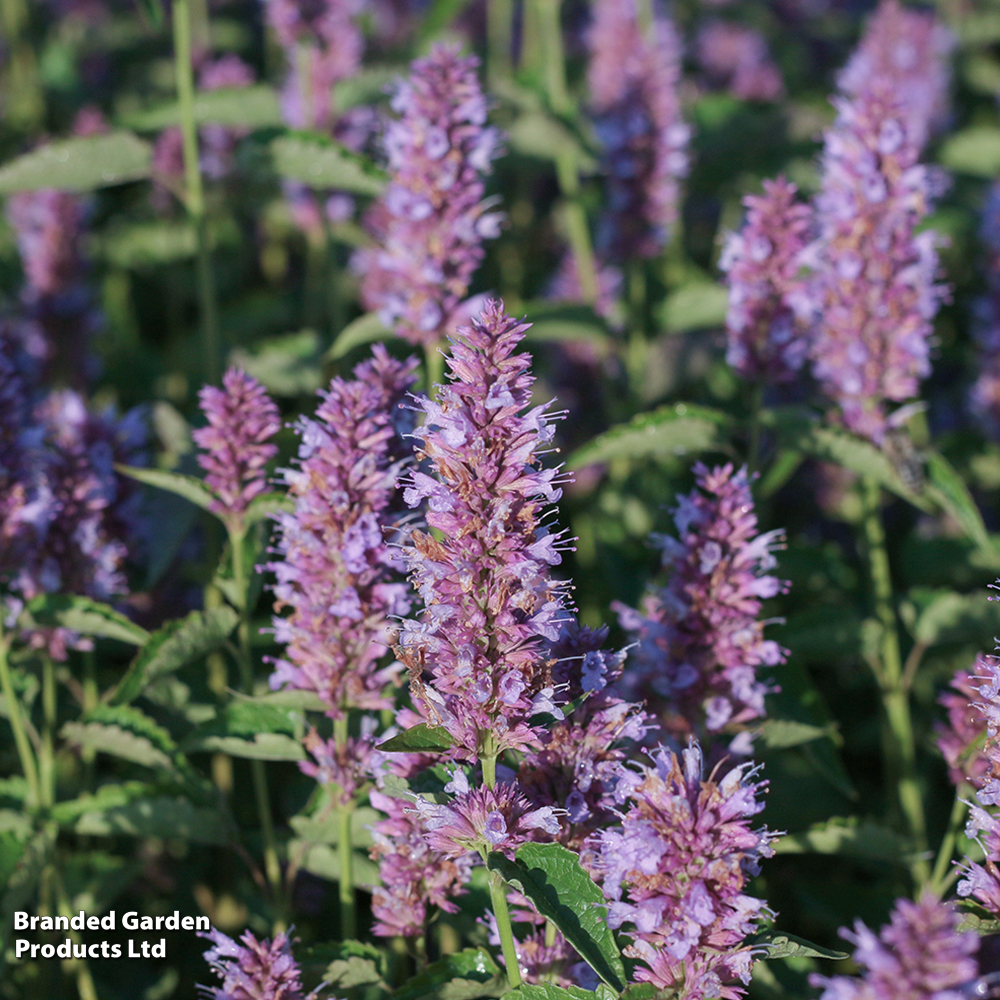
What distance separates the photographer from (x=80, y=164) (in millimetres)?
4406

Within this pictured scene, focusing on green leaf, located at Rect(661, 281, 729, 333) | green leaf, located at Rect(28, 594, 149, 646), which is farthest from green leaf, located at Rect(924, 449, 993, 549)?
green leaf, located at Rect(28, 594, 149, 646)

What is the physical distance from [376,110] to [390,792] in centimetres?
534

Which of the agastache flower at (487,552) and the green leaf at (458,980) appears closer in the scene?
the agastache flower at (487,552)

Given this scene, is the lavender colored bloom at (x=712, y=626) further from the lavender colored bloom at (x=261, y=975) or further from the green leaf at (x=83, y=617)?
the green leaf at (x=83, y=617)

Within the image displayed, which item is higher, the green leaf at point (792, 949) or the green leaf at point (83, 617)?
the green leaf at point (83, 617)

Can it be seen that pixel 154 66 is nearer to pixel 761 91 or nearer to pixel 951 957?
pixel 761 91

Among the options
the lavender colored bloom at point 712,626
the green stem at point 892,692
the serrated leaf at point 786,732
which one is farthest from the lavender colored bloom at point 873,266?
the serrated leaf at point 786,732

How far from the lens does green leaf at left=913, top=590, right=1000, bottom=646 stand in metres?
3.80

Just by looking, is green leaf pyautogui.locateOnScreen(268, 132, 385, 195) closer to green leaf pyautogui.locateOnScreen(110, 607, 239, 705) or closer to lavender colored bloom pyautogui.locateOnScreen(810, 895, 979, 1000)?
green leaf pyautogui.locateOnScreen(110, 607, 239, 705)

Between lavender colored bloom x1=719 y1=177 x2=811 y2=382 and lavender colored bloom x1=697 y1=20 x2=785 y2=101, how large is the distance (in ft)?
12.4

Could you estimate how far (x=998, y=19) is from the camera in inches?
356

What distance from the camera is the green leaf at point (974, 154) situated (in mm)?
6684

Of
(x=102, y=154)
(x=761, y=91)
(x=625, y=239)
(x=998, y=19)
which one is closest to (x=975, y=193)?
(x=761, y=91)

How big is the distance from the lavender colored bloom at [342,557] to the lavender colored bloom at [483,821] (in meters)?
0.46
